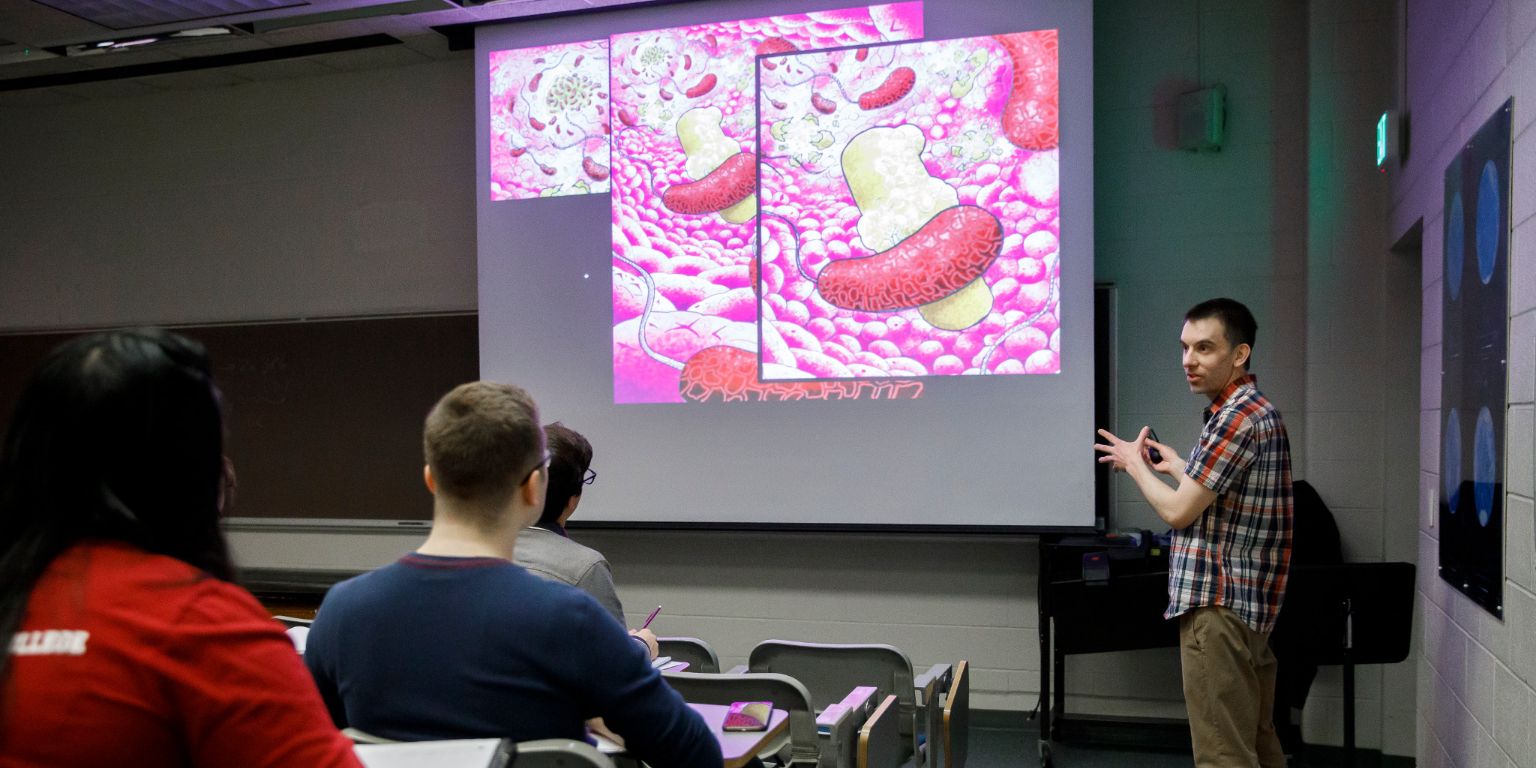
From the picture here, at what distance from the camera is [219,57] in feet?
17.9

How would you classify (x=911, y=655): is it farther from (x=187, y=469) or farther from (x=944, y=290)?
(x=187, y=469)

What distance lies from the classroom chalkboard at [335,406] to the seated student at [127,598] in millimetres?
4455

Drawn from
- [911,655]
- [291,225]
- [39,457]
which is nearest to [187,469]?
[39,457]

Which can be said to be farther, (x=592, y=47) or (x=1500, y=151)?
(x=592, y=47)

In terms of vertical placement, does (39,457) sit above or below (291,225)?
below

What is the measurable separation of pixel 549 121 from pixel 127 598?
423 cm

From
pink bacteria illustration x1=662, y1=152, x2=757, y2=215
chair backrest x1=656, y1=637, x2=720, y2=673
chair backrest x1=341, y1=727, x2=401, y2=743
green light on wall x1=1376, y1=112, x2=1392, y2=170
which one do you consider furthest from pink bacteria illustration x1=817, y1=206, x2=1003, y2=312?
chair backrest x1=341, y1=727, x2=401, y2=743

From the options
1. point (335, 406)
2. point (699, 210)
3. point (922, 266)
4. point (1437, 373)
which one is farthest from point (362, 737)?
point (335, 406)

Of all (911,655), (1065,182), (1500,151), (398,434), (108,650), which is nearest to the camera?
(108,650)

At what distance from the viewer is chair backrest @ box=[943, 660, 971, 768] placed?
263cm

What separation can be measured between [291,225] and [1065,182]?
378 centimetres

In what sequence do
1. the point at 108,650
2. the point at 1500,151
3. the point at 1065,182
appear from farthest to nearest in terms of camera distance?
the point at 1065,182, the point at 1500,151, the point at 108,650

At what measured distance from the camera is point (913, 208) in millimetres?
4352

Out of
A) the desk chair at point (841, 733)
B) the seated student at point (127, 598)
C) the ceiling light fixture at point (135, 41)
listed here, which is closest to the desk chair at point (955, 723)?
the desk chair at point (841, 733)
